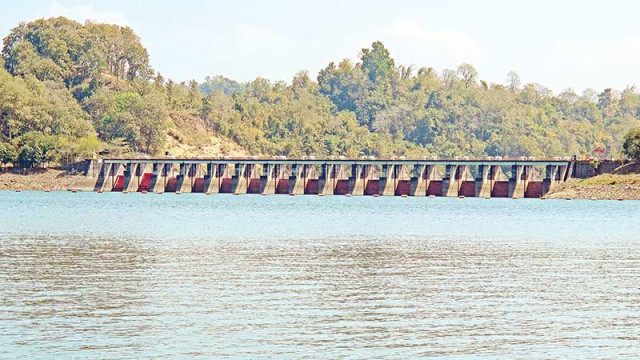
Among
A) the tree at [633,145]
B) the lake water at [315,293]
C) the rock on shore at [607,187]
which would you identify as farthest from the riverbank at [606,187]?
the lake water at [315,293]

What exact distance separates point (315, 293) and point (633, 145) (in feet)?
470

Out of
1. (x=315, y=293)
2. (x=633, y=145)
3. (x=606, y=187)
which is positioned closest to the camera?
(x=315, y=293)

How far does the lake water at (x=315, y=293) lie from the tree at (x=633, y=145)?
305 feet

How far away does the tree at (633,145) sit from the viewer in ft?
602

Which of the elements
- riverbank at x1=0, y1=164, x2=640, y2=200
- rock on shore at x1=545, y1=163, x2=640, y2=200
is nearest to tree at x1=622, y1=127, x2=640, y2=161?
rock on shore at x1=545, y1=163, x2=640, y2=200

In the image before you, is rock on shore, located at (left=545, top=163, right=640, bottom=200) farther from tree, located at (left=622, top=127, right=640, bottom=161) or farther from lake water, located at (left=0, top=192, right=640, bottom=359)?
lake water, located at (left=0, top=192, right=640, bottom=359)

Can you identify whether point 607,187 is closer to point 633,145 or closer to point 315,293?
point 633,145

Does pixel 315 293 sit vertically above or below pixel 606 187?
below

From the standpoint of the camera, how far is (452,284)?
173ft

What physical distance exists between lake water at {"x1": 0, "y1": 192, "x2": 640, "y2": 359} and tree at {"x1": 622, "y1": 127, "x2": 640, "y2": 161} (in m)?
93.1

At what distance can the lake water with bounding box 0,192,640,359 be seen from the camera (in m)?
37.2

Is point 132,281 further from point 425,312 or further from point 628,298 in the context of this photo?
point 628,298

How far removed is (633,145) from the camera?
184125 millimetres

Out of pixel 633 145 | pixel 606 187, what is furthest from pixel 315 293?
pixel 633 145
